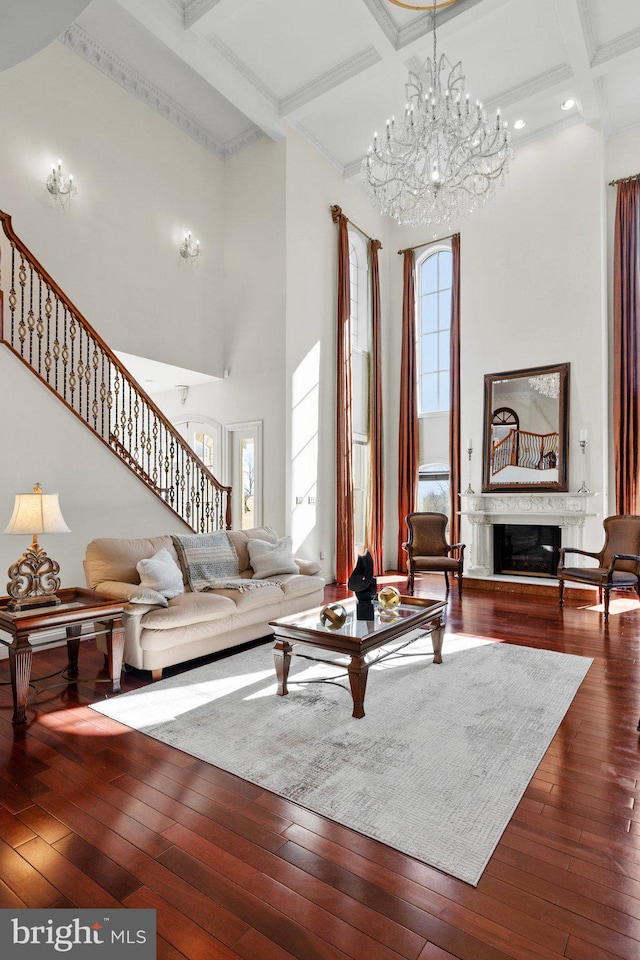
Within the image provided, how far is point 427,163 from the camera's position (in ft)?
17.1

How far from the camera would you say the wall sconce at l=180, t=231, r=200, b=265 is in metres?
7.35

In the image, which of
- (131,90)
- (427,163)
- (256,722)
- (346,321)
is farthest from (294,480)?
(131,90)

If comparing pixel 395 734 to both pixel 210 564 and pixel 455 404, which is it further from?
pixel 455 404

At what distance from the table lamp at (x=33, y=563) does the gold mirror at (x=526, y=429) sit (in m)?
5.99

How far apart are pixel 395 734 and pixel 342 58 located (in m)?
7.18

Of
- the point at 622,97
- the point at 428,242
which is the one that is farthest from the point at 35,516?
the point at 622,97

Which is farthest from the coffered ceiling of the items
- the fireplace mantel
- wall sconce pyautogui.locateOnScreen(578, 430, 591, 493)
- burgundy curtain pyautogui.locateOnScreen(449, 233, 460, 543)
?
the fireplace mantel

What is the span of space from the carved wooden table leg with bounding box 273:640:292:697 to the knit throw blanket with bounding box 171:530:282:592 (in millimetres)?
1083

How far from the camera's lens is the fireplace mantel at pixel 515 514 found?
709cm

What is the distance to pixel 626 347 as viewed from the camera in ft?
23.3

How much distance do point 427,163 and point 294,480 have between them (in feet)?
12.9

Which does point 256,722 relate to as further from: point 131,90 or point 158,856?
point 131,90

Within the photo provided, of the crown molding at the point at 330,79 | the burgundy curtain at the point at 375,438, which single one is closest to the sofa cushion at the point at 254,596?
the burgundy curtain at the point at 375,438

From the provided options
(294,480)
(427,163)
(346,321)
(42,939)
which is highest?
(427,163)
